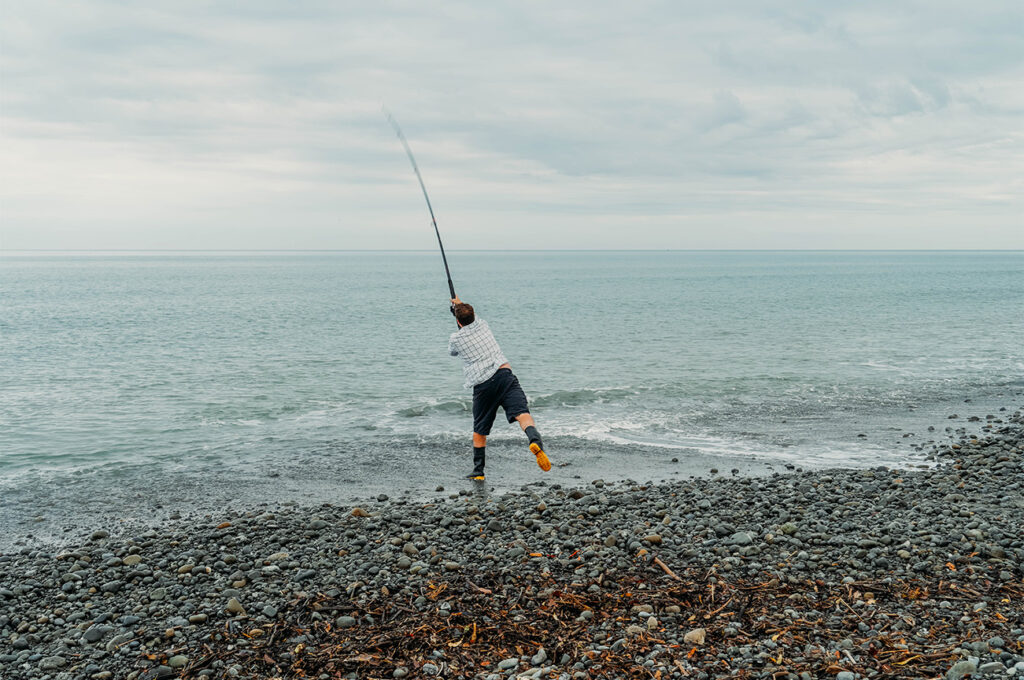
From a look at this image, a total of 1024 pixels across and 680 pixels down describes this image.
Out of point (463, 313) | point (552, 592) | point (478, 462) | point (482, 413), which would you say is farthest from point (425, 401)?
point (552, 592)

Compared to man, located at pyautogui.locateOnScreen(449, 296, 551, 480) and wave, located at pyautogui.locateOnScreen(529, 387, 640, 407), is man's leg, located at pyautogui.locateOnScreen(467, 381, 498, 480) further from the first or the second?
wave, located at pyautogui.locateOnScreen(529, 387, 640, 407)

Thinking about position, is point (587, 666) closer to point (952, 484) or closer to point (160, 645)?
point (160, 645)

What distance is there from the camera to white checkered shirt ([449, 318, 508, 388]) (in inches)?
430

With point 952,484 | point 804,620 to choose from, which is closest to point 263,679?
point 804,620

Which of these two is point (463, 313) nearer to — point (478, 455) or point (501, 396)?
point (501, 396)

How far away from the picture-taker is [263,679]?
18.2 feet

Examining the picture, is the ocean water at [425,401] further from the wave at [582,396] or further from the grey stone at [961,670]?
the grey stone at [961,670]

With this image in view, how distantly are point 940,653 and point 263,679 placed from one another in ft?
15.4

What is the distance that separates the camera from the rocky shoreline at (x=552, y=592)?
218 inches

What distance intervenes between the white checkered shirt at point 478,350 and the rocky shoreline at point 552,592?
2037 mm

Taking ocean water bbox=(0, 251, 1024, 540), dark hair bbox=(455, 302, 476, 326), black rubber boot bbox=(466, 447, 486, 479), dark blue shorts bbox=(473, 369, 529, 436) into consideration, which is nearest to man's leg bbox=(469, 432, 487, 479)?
black rubber boot bbox=(466, 447, 486, 479)

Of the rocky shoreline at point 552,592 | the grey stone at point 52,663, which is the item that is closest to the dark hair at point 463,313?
the rocky shoreline at point 552,592

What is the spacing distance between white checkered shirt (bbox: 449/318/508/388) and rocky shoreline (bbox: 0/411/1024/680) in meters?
2.04

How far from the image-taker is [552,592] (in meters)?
6.62
